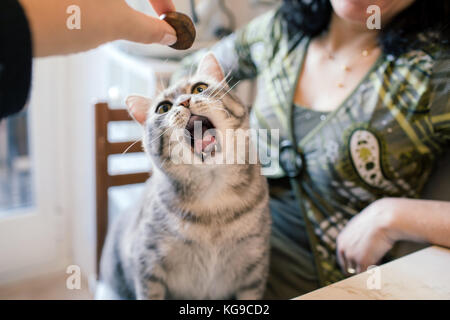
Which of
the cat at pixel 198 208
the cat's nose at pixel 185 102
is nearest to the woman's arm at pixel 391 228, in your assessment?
the cat at pixel 198 208

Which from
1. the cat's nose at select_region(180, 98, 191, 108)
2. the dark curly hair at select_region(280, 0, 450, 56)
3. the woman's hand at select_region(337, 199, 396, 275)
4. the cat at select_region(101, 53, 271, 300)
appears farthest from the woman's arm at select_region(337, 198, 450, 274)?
the cat's nose at select_region(180, 98, 191, 108)

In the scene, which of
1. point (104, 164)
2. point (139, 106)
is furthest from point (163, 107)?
point (104, 164)

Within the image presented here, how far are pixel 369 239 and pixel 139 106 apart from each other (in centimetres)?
40

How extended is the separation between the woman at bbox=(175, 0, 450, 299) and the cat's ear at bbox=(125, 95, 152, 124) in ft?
0.44

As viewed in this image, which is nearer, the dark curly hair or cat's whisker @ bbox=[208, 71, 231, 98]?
cat's whisker @ bbox=[208, 71, 231, 98]

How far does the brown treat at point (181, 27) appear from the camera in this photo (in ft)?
1.15

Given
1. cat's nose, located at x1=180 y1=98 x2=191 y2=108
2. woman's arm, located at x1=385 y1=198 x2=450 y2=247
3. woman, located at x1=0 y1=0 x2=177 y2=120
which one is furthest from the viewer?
woman's arm, located at x1=385 y1=198 x2=450 y2=247

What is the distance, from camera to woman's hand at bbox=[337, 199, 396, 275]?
513 mm

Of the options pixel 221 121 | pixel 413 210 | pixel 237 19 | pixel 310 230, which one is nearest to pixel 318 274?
pixel 310 230

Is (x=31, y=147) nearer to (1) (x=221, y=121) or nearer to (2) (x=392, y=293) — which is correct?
(1) (x=221, y=121)

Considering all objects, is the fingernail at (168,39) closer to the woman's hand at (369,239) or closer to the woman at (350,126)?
the woman at (350,126)

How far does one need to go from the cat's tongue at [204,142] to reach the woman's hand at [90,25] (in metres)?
0.11

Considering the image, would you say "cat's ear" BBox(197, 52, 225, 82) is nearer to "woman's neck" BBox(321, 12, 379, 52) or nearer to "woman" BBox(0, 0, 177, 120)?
"woman" BBox(0, 0, 177, 120)

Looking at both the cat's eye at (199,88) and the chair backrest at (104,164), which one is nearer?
the cat's eye at (199,88)
